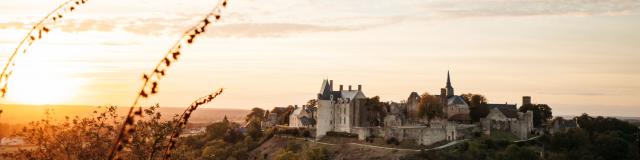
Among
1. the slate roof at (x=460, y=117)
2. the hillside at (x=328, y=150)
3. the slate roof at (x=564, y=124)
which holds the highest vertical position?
the slate roof at (x=460, y=117)

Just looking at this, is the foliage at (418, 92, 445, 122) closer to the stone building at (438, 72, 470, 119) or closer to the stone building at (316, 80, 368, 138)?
the stone building at (438, 72, 470, 119)

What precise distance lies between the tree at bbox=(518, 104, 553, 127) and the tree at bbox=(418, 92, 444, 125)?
12.2 meters

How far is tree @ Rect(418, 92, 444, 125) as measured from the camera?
8131 cm

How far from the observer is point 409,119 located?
283 feet

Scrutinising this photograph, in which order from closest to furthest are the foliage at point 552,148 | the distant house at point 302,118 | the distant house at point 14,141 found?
the distant house at point 14,141, the foliage at point 552,148, the distant house at point 302,118

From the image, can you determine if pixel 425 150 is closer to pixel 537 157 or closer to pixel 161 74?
pixel 537 157

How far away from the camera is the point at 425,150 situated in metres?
75.2

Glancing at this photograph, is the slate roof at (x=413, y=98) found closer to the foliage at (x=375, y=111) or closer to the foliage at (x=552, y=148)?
the foliage at (x=375, y=111)

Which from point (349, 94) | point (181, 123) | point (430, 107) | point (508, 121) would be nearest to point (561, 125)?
point (508, 121)

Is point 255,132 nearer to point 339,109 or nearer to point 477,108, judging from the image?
point 339,109

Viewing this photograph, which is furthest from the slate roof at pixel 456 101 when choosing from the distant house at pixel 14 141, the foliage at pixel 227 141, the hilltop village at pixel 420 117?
the distant house at pixel 14 141

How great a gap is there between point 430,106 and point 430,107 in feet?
0.38

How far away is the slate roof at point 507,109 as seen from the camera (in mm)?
82438

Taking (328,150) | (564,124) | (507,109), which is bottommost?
(328,150)
